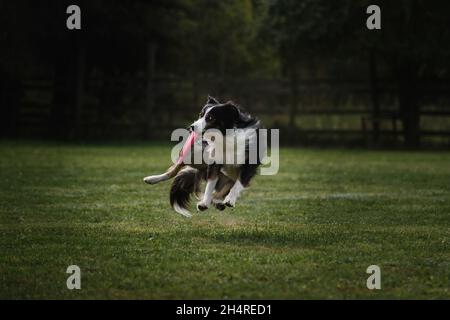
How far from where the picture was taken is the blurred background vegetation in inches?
1015

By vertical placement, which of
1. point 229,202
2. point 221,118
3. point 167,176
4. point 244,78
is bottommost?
point 229,202

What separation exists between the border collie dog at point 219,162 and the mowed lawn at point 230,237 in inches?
14.0

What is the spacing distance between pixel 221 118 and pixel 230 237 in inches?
66.9

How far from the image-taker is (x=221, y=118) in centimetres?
1051

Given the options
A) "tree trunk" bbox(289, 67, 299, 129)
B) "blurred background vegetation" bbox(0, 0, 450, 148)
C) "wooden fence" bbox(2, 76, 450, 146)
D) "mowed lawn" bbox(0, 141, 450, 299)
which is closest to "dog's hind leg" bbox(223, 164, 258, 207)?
"mowed lawn" bbox(0, 141, 450, 299)

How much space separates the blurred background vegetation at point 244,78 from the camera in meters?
25.8

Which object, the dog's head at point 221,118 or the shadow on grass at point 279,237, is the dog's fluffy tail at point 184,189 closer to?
the dog's head at point 221,118

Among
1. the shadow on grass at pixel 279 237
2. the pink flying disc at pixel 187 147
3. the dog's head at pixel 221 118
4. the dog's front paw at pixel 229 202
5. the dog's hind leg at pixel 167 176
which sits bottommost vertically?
the shadow on grass at pixel 279 237

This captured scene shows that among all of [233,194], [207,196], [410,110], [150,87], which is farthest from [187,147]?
[150,87]

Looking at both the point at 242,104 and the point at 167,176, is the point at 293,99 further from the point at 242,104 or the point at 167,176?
the point at 167,176

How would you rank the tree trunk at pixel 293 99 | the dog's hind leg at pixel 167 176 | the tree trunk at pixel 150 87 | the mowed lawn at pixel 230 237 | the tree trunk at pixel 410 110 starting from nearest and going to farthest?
the mowed lawn at pixel 230 237 → the dog's hind leg at pixel 167 176 → the tree trunk at pixel 410 110 → the tree trunk at pixel 150 87 → the tree trunk at pixel 293 99

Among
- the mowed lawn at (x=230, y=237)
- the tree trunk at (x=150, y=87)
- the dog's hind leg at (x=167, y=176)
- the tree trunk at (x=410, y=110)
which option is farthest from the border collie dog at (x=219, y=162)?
the tree trunk at (x=150, y=87)

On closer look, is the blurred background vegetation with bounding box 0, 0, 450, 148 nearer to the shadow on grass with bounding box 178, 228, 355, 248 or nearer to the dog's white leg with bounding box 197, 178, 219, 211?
the dog's white leg with bounding box 197, 178, 219, 211
